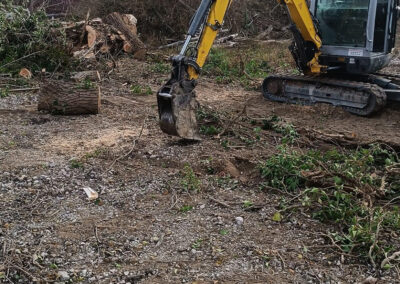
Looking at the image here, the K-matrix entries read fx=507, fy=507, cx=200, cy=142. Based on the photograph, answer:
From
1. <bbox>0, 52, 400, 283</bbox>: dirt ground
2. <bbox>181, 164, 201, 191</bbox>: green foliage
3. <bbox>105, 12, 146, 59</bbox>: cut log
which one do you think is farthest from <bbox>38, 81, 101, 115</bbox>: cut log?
<bbox>105, 12, 146, 59</bbox>: cut log

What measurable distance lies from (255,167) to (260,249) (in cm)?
168

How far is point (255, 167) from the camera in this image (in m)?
5.71

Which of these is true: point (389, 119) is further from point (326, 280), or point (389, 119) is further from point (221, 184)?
point (326, 280)

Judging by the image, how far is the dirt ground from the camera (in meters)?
3.84

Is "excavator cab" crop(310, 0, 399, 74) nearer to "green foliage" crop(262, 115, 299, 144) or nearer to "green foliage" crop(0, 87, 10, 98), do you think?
"green foliage" crop(262, 115, 299, 144)

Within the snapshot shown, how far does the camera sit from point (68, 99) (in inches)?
313

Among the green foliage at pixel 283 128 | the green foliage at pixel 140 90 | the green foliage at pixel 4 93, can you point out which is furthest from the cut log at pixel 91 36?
the green foliage at pixel 283 128

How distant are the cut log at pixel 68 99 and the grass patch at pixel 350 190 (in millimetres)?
3415

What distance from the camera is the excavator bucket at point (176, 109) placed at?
6.20 m

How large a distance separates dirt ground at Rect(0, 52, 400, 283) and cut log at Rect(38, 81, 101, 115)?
269 millimetres

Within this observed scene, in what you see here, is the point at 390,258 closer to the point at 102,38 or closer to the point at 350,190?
the point at 350,190

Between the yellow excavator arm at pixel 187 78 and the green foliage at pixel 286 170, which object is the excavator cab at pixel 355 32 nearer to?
the yellow excavator arm at pixel 187 78

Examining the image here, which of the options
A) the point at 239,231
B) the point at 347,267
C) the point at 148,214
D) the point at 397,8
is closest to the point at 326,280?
the point at 347,267

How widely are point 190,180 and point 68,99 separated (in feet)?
11.3
